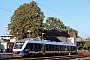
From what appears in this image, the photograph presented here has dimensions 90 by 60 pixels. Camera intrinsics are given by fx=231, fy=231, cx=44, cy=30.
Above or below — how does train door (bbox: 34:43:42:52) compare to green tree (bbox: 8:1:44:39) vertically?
below

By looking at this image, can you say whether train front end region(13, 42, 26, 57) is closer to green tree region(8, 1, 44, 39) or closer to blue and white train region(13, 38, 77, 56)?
blue and white train region(13, 38, 77, 56)

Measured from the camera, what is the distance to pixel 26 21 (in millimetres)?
65625

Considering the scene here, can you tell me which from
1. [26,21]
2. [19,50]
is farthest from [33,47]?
[26,21]

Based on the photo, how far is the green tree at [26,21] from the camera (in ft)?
209

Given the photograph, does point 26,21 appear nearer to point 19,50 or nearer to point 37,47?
point 37,47

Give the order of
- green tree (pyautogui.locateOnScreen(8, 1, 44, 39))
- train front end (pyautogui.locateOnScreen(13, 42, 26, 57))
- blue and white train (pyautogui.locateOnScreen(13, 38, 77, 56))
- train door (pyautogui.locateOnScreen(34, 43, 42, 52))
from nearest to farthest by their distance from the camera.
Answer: train front end (pyautogui.locateOnScreen(13, 42, 26, 57)), blue and white train (pyautogui.locateOnScreen(13, 38, 77, 56)), train door (pyautogui.locateOnScreen(34, 43, 42, 52)), green tree (pyautogui.locateOnScreen(8, 1, 44, 39))

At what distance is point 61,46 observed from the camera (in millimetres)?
49250

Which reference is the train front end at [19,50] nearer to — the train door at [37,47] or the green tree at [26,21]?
the train door at [37,47]

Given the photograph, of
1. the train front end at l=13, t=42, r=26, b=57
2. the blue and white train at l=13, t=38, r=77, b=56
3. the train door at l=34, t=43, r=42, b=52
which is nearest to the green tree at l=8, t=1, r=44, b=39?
the blue and white train at l=13, t=38, r=77, b=56

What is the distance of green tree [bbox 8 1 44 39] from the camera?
6378cm

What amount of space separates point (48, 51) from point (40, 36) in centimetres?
2222

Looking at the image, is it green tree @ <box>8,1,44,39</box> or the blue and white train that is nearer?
the blue and white train

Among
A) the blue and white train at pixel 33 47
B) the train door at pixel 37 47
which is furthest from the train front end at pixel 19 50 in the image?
the train door at pixel 37 47

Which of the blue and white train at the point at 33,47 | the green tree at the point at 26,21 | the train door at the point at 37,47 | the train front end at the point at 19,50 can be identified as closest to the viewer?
the train front end at the point at 19,50
